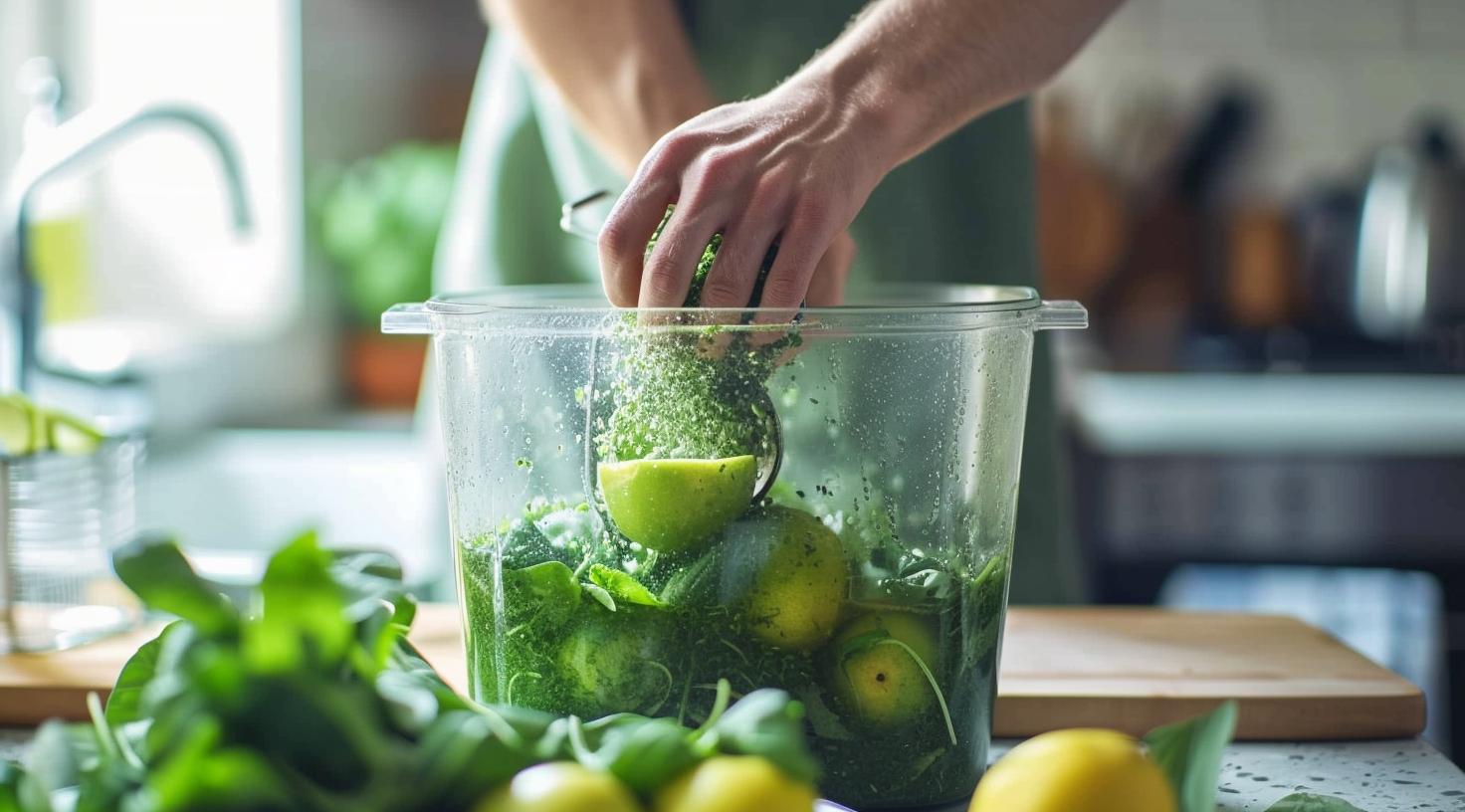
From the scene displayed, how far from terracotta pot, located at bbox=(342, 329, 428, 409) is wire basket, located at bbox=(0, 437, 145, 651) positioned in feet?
4.20

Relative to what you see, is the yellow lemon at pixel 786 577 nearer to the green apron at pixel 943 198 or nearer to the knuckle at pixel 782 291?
the knuckle at pixel 782 291

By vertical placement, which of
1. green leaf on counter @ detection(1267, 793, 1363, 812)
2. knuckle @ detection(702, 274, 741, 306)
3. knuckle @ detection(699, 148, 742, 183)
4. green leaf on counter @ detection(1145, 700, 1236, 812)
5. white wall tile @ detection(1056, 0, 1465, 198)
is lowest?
green leaf on counter @ detection(1267, 793, 1363, 812)

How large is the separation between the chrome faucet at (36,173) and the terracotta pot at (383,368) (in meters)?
1.12

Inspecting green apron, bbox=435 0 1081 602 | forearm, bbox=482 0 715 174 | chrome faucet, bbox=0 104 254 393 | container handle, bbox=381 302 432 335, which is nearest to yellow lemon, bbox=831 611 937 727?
container handle, bbox=381 302 432 335

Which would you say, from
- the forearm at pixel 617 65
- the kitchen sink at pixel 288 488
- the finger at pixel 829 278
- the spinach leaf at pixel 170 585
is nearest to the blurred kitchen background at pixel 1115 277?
the kitchen sink at pixel 288 488

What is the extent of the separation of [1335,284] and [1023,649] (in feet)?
5.59

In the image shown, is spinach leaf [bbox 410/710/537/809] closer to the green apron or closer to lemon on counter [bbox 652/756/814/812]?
lemon on counter [bbox 652/756/814/812]

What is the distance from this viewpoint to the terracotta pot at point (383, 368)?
2191 mm

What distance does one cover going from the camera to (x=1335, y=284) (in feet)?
7.25

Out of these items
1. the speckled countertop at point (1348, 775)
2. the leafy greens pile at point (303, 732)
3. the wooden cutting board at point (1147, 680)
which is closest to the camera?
the leafy greens pile at point (303, 732)

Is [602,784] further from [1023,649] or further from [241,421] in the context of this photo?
[241,421]

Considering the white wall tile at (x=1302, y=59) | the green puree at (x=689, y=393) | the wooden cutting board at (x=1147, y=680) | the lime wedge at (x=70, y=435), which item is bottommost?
the wooden cutting board at (x=1147, y=680)

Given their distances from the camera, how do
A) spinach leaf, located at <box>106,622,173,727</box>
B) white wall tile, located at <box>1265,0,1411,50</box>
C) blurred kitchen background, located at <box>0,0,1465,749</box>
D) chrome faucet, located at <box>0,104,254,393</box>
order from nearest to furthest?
spinach leaf, located at <box>106,622,173,727</box> < chrome faucet, located at <box>0,104,254,393</box> < blurred kitchen background, located at <box>0,0,1465,749</box> < white wall tile, located at <box>1265,0,1411,50</box>

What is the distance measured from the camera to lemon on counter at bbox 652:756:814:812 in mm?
362
